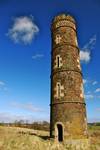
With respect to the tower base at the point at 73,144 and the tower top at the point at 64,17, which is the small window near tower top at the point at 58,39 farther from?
the tower base at the point at 73,144

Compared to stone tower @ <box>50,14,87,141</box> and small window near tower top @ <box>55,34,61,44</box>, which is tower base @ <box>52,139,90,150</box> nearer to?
stone tower @ <box>50,14,87,141</box>

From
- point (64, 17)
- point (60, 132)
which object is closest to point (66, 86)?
point (60, 132)

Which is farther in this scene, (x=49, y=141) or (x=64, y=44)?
(x=64, y=44)

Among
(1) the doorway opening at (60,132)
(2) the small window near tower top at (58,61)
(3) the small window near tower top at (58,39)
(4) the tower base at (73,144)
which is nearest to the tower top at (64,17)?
(3) the small window near tower top at (58,39)

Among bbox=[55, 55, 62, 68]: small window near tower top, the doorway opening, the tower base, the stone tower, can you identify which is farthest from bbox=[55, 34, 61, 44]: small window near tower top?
the tower base

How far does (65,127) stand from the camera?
16672mm

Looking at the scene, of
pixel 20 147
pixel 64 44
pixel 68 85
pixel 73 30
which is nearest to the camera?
pixel 20 147

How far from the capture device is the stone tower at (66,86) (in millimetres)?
16812

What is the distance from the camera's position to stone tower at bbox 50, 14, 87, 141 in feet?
55.2

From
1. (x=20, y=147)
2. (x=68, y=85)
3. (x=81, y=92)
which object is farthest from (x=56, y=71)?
(x=20, y=147)

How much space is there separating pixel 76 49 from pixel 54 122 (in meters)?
7.25

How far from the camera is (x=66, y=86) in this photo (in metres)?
17.7

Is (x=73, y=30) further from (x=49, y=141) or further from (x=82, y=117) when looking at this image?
(x=49, y=141)

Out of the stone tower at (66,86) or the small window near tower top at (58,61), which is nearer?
the stone tower at (66,86)
